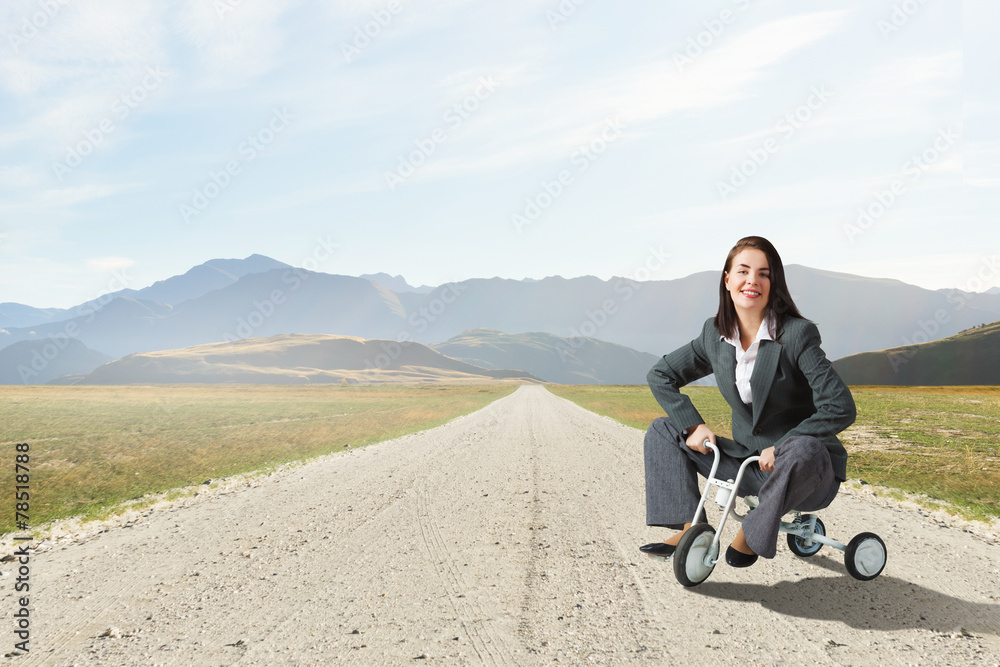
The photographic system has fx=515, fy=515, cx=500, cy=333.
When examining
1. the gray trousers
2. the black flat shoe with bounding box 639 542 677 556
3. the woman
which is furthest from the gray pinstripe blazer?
the black flat shoe with bounding box 639 542 677 556

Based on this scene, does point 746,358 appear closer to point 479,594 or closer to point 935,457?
point 479,594

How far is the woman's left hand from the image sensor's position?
14.2 ft

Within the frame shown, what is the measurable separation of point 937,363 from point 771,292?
6781 inches

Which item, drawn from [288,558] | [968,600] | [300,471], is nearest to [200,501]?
[300,471]

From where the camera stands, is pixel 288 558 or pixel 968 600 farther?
pixel 288 558

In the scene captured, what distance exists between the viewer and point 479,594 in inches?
191

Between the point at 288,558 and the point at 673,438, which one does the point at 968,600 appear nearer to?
the point at 673,438

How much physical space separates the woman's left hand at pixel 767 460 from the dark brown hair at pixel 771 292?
1061mm

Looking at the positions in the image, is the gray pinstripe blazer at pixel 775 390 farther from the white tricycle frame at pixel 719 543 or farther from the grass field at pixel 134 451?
the grass field at pixel 134 451

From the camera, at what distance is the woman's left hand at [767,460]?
14.2 ft

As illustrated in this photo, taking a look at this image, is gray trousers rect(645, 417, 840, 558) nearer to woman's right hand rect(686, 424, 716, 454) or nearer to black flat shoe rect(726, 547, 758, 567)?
woman's right hand rect(686, 424, 716, 454)

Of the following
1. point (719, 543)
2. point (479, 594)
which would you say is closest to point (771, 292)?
point (719, 543)

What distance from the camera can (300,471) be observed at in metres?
13.6

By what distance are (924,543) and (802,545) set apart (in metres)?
2.09
